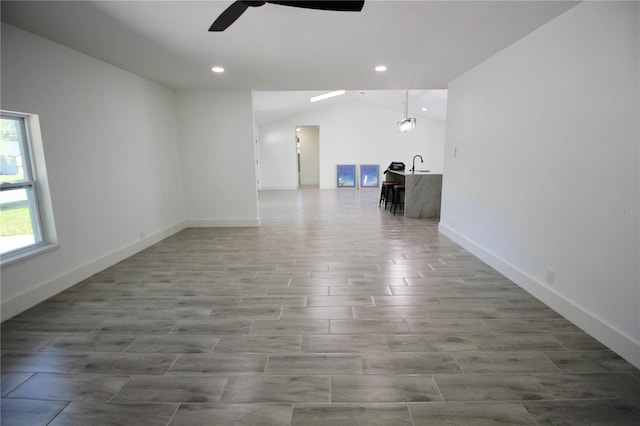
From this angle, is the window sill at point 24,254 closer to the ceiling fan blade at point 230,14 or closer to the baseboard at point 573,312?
the ceiling fan blade at point 230,14

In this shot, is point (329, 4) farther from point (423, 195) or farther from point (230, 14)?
point (423, 195)

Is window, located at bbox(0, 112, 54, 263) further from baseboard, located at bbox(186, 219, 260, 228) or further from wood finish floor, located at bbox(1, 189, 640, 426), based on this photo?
baseboard, located at bbox(186, 219, 260, 228)

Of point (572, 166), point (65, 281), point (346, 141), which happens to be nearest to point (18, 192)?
point (65, 281)

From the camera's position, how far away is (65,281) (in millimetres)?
3162

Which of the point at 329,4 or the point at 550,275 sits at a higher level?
the point at 329,4

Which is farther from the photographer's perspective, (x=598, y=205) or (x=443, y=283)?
(x=443, y=283)

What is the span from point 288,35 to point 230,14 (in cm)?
91

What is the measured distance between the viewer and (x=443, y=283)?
126 inches

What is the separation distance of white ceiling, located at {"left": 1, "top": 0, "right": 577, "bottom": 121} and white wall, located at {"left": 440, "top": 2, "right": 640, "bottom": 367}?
0.32 metres

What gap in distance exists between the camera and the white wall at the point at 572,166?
201cm

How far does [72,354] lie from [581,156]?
12.8 ft

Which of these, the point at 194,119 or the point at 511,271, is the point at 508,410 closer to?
the point at 511,271

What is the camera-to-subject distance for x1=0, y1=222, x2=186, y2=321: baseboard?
8.57 ft

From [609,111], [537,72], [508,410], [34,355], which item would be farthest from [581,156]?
[34,355]
